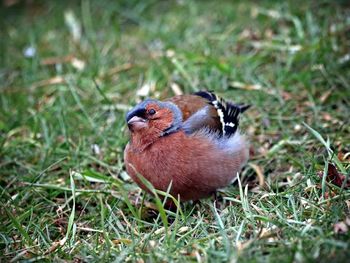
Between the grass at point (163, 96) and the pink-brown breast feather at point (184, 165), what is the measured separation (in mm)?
160

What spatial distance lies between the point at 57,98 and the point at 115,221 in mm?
2244

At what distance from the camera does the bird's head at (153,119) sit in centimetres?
392

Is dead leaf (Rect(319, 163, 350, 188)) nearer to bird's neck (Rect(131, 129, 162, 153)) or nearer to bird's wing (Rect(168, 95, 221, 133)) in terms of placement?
bird's wing (Rect(168, 95, 221, 133))

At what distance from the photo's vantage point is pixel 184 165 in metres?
3.75

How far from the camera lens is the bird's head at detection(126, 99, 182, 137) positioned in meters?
3.92

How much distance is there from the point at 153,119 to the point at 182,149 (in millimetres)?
342

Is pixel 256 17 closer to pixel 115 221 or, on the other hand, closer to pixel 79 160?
pixel 79 160

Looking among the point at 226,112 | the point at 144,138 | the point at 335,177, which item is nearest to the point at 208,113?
the point at 226,112

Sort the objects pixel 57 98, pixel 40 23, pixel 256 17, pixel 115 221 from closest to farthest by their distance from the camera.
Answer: pixel 115 221 < pixel 57 98 < pixel 256 17 < pixel 40 23

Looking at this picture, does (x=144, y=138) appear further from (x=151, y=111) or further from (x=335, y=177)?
(x=335, y=177)

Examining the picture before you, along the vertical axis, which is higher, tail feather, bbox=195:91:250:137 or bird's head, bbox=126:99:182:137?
bird's head, bbox=126:99:182:137

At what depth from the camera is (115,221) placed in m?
3.64

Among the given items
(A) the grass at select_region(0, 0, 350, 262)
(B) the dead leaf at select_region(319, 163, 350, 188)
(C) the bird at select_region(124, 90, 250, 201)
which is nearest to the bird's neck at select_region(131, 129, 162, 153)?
(C) the bird at select_region(124, 90, 250, 201)

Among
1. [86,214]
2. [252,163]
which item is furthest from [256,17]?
[86,214]
